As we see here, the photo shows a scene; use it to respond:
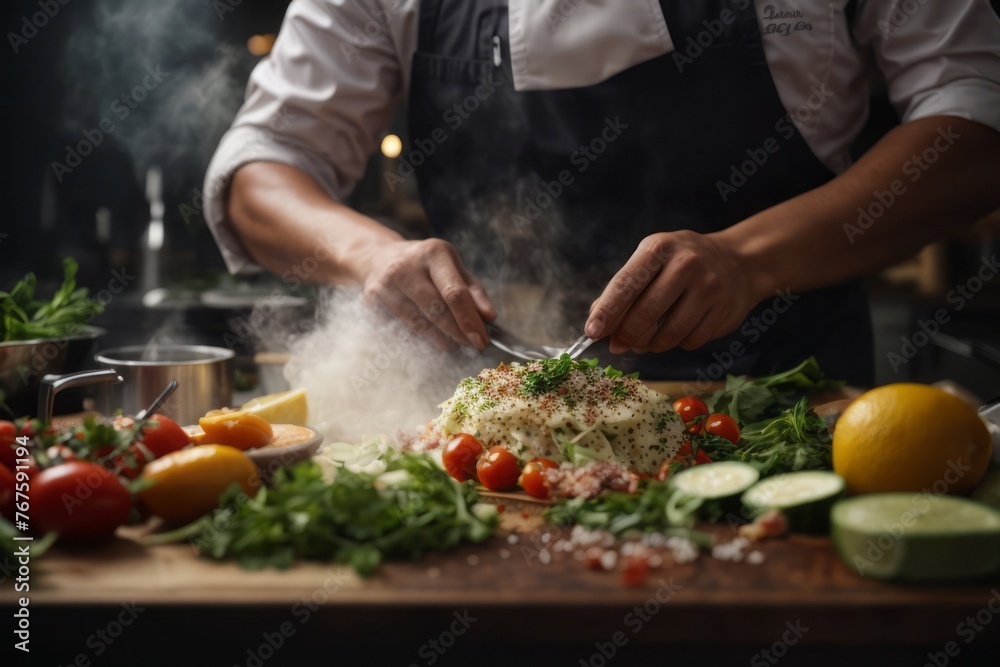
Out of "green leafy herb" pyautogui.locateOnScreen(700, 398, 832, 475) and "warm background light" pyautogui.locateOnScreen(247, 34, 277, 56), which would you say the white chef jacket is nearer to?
"green leafy herb" pyautogui.locateOnScreen(700, 398, 832, 475)

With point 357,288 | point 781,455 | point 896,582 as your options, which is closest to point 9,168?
point 357,288

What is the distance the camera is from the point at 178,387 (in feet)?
7.16

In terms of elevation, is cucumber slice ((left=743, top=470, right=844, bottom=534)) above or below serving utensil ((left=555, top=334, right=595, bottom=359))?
below

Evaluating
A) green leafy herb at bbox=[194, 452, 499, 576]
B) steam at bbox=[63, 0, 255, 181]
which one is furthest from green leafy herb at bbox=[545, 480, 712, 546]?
steam at bbox=[63, 0, 255, 181]

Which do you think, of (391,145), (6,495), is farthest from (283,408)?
(391,145)

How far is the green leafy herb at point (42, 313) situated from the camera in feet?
7.61

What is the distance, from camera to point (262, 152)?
2889 mm

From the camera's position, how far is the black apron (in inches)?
104

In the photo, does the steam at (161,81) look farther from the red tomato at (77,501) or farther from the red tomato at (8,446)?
the red tomato at (77,501)

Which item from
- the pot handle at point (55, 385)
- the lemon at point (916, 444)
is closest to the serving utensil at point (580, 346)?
the lemon at point (916, 444)

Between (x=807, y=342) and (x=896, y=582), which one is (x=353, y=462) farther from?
(x=807, y=342)

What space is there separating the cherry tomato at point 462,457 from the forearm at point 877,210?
898 mm

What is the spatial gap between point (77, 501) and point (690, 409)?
4.89 feet

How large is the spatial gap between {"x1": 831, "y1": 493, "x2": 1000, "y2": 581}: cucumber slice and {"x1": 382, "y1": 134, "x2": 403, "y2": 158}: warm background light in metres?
5.37
